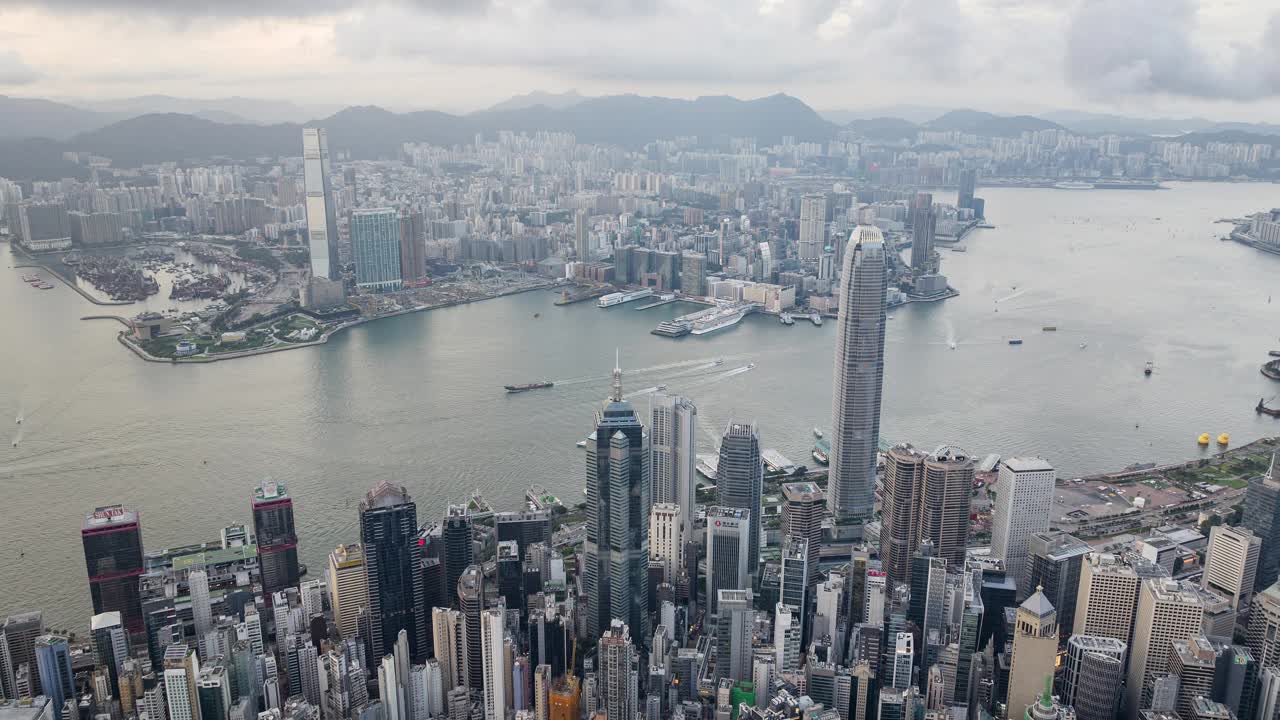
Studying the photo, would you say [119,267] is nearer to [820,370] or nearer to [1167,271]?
[820,370]

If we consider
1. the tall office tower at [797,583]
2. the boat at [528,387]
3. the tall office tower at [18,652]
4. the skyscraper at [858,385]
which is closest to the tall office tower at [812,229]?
the boat at [528,387]

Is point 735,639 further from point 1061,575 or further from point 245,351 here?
point 245,351

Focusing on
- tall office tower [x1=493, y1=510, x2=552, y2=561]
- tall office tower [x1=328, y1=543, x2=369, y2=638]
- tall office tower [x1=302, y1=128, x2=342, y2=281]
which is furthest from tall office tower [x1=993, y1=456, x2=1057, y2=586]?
tall office tower [x1=302, y1=128, x2=342, y2=281]

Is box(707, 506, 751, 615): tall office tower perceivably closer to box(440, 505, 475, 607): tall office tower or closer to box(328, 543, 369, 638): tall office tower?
box(440, 505, 475, 607): tall office tower

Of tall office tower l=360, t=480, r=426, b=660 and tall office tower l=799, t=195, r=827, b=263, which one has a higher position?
tall office tower l=799, t=195, r=827, b=263

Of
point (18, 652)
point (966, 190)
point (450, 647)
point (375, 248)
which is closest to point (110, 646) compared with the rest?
point (18, 652)

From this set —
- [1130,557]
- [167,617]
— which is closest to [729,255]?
[1130,557]

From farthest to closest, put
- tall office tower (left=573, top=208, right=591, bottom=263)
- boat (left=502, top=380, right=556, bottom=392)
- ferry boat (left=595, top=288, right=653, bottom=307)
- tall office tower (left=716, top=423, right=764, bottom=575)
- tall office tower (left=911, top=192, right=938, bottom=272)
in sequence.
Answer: tall office tower (left=573, top=208, right=591, bottom=263)
tall office tower (left=911, top=192, right=938, bottom=272)
ferry boat (left=595, top=288, right=653, bottom=307)
boat (left=502, top=380, right=556, bottom=392)
tall office tower (left=716, top=423, right=764, bottom=575)
